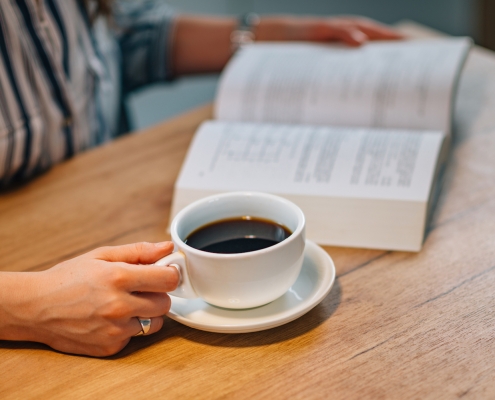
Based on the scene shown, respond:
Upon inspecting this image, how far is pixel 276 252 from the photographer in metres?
0.50

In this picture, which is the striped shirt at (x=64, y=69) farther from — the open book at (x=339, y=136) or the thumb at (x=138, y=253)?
the thumb at (x=138, y=253)

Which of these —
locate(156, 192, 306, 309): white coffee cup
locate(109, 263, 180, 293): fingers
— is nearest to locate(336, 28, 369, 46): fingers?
locate(156, 192, 306, 309): white coffee cup

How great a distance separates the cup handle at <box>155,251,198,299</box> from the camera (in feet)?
1.70

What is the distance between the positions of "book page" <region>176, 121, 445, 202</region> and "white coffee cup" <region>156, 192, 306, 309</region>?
6.0 inches

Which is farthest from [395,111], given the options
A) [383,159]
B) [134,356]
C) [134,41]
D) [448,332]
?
[134,41]

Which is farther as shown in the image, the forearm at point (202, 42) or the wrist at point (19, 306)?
the forearm at point (202, 42)

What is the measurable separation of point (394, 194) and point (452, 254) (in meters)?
0.09

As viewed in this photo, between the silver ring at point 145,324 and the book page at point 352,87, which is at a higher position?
the book page at point 352,87

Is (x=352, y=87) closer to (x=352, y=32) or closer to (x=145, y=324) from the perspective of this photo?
(x=352, y=32)

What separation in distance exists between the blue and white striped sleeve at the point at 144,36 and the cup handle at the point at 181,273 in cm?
83

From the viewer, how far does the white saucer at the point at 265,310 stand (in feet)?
1.70

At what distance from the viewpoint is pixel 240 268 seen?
0.50 meters

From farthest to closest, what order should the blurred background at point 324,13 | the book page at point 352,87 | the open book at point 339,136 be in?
the blurred background at point 324,13 < the book page at point 352,87 < the open book at point 339,136

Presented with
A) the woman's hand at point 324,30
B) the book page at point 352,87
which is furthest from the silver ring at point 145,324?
the woman's hand at point 324,30
